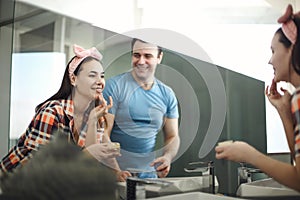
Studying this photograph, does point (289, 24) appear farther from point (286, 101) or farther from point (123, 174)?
point (123, 174)

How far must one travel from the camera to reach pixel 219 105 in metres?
1.17

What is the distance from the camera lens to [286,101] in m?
1.01

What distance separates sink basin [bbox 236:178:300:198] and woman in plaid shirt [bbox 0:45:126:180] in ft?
1.38

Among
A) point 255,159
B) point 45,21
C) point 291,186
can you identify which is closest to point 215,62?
point 255,159

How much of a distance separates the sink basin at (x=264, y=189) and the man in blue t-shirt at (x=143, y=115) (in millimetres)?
241

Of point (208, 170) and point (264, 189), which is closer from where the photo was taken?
point (264, 189)

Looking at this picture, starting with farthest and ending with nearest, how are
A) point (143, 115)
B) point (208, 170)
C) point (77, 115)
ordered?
point (77, 115) < point (143, 115) < point (208, 170)

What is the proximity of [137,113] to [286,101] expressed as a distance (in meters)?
0.49

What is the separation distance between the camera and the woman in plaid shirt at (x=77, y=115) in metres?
1.34

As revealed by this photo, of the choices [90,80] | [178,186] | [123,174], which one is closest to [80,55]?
[90,80]

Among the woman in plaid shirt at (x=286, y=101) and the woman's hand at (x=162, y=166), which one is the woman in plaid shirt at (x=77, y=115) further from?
the woman in plaid shirt at (x=286, y=101)

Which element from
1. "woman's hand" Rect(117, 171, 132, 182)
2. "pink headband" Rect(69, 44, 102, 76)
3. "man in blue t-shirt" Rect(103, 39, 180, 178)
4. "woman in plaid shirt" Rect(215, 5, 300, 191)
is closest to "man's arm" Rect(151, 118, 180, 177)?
"man in blue t-shirt" Rect(103, 39, 180, 178)

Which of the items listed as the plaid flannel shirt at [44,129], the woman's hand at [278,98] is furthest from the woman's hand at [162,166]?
the woman's hand at [278,98]

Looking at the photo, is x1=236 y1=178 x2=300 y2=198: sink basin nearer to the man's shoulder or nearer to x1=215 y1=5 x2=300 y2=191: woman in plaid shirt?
x1=215 y1=5 x2=300 y2=191: woman in plaid shirt
